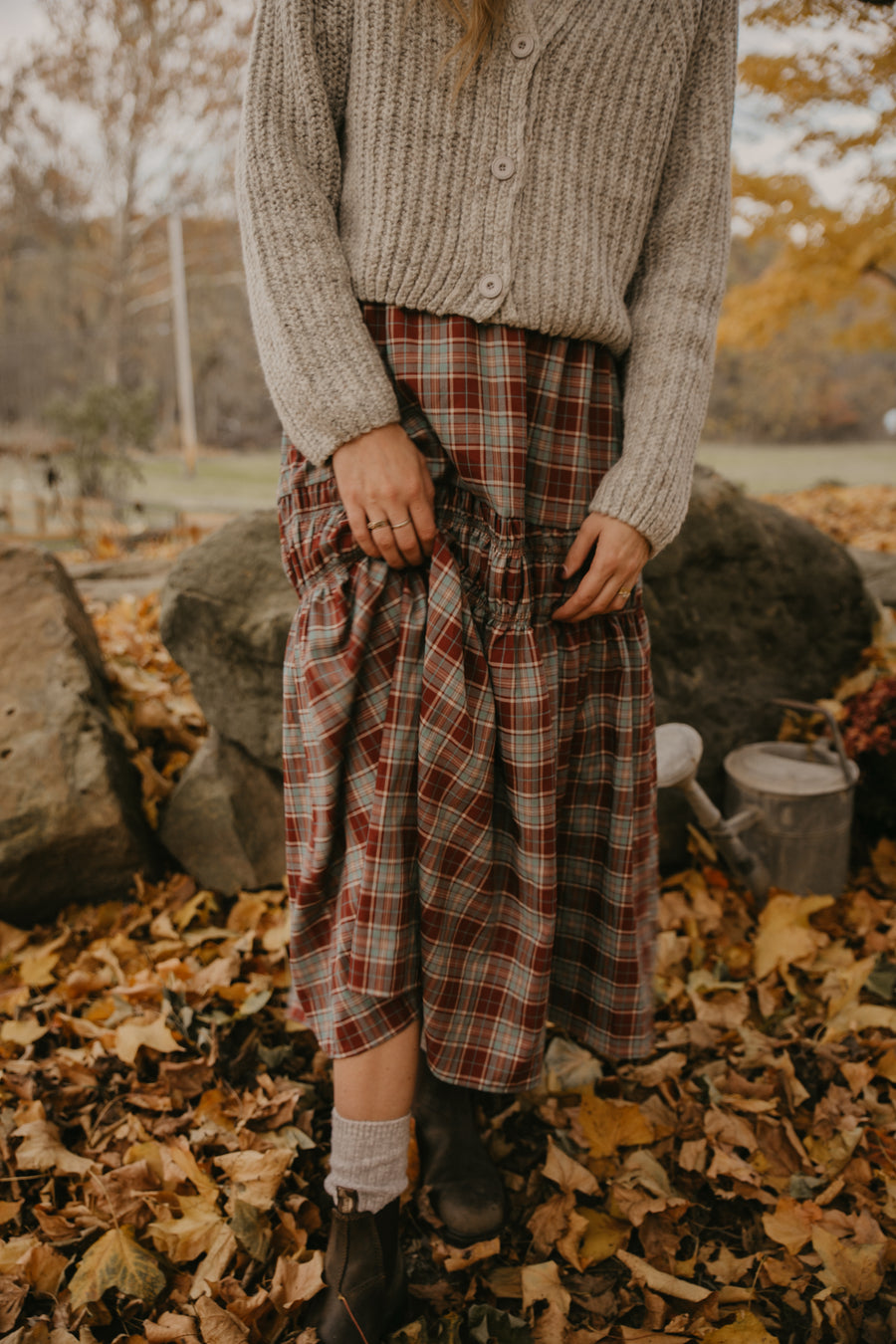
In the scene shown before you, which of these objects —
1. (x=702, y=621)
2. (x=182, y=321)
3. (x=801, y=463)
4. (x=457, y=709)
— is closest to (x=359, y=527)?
(x=457, y=709)

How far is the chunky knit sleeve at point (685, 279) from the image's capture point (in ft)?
3.65

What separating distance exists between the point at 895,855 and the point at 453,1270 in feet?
5.28

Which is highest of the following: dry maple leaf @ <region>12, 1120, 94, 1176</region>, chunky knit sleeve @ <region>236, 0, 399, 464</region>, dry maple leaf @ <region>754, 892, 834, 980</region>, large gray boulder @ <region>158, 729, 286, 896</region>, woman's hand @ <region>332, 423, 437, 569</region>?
chunky knit sleeve @ <region>236, 0, 399, 464</region>

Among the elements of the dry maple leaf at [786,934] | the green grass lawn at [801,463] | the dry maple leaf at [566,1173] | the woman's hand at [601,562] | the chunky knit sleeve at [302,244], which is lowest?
the dry maple leaf at [566,1173]

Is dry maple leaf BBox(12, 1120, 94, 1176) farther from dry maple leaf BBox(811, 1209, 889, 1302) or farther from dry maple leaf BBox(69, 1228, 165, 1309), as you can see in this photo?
dry maple leaf BBox(811, 1209, 889, 1302)

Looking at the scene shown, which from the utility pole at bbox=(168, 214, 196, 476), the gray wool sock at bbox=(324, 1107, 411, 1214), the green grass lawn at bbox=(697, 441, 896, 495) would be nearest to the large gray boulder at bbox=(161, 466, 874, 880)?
the gray wool sock at bbox=(324, 1107, 411, 1214)

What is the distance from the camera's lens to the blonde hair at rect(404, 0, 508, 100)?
959 mm

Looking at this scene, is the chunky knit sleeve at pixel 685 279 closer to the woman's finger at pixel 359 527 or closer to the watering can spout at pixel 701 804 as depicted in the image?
the woman's finger at pixel 359 527

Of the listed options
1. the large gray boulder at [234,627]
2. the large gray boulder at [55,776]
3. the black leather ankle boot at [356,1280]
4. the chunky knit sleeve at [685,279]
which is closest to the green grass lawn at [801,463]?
the large gray boulder at [234,627]

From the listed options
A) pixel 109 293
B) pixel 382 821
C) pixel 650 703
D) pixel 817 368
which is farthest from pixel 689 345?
pixel 817 368

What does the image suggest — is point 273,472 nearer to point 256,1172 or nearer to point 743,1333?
point 256,1172

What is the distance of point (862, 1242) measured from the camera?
49.3 inches

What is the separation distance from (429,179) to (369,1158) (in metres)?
1.28

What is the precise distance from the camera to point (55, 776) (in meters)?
1.95
